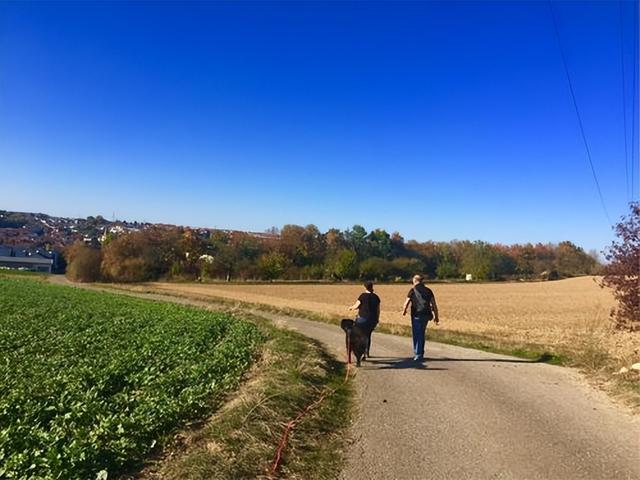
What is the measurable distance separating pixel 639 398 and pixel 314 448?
574 cm

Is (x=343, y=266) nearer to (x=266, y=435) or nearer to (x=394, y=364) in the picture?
(x=394, y=364)

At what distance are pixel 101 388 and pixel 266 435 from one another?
4.03 meters

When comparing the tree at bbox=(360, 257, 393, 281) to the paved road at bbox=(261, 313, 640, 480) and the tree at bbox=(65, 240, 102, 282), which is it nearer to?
the tree at bbox=(65, 240, 102, 282)

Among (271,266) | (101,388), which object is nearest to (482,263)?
(271,266)

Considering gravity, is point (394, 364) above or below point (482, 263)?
below

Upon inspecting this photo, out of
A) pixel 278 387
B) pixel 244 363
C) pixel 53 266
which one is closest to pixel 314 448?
pixel 278 387

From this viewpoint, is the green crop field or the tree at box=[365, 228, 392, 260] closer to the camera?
the green crop field

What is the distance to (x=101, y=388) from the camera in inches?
340

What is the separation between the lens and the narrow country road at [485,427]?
538 centimetres

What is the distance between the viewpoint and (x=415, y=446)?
6.04m

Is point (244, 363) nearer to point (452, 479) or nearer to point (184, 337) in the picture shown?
point (184, 337)

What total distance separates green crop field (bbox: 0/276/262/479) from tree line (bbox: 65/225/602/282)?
70.1 m

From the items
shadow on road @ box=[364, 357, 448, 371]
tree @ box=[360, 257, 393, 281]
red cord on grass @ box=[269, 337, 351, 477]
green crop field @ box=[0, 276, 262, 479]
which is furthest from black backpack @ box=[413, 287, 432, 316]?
tree @ box=[360, 257, 393, 281]

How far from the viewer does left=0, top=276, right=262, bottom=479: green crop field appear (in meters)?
5.38
